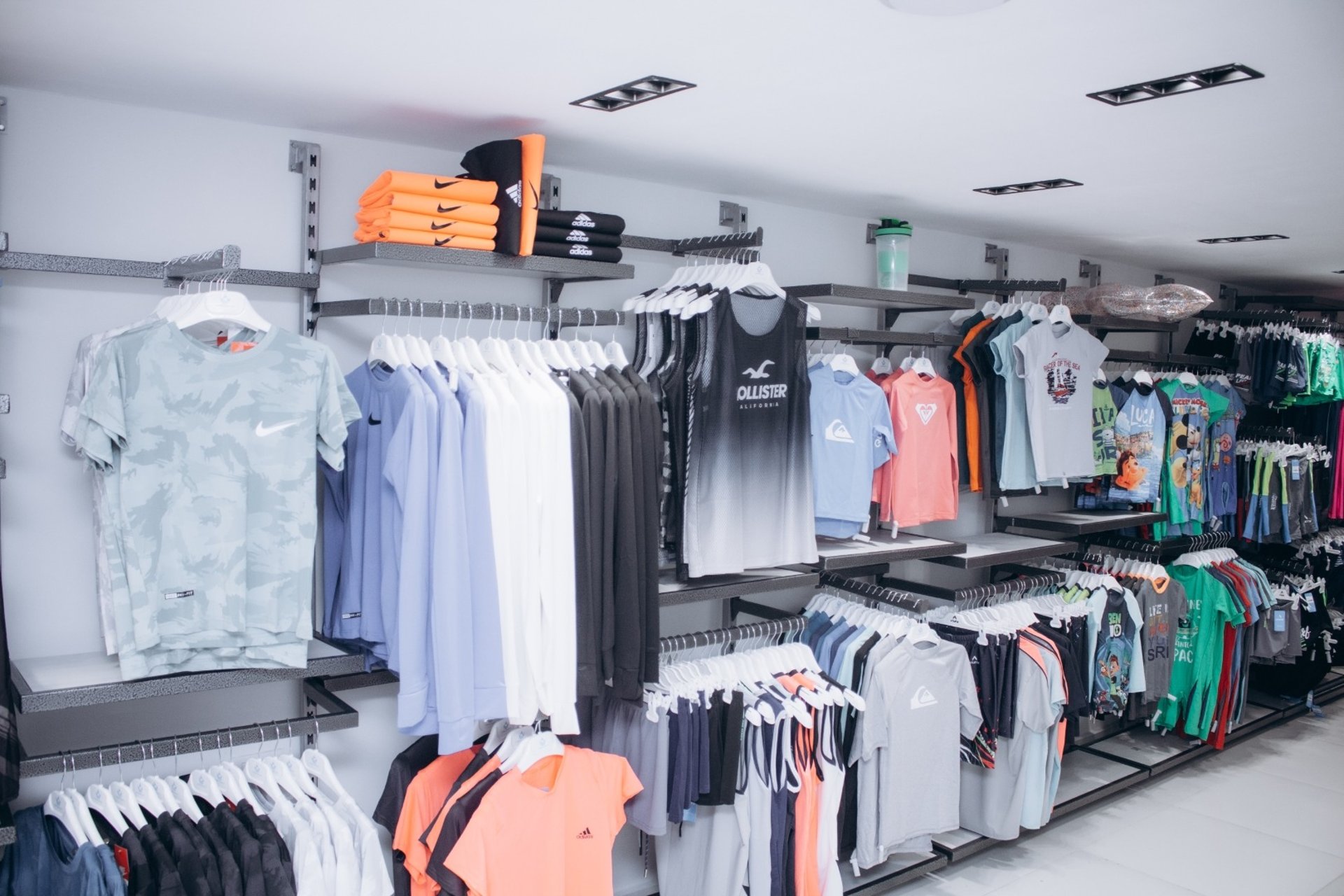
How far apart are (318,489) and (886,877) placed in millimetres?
2591

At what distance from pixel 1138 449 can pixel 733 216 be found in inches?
107

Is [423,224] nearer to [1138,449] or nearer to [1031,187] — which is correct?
[1031,187]

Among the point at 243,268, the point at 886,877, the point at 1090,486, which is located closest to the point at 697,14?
the point at 243,268

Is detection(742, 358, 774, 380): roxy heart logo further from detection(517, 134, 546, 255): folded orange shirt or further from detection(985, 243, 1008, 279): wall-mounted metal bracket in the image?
detection(985, 243, 1008, 279): wall-mounted metal bracket

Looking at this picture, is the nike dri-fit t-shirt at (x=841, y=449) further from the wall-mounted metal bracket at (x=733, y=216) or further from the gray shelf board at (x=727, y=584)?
the wall-mounted metal bracket at (x=733, y=216)

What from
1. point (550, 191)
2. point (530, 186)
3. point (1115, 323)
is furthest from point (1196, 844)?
point (530, 186)

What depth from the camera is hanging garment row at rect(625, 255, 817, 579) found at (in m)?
3.42

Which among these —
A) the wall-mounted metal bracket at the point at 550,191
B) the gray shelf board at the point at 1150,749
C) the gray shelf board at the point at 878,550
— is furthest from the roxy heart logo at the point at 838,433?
the gray shelf board at the point at 1150,749

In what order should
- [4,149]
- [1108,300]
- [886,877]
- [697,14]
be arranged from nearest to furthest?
[697,14] < [4,149] < [886,877] < [1108,300]

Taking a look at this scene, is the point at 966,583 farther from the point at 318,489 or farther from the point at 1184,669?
the point at 318,489

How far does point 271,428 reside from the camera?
8.32 feet

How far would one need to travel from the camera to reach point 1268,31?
2203mm

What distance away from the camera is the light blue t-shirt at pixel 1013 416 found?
4.66 metres

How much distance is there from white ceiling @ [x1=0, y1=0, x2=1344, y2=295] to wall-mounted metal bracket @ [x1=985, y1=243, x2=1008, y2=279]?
1354mm
